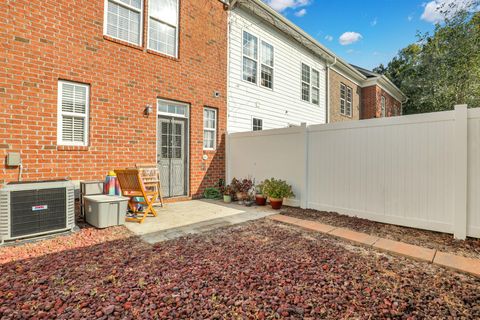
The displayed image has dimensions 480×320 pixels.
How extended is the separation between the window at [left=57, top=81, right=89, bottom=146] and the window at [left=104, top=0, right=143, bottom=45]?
155 cm

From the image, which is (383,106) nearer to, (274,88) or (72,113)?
(274,88)

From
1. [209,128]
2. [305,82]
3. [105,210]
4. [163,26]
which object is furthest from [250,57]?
[105,210]

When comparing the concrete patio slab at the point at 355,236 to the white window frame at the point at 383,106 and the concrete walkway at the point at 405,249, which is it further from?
the white window frame at the point at 383,106

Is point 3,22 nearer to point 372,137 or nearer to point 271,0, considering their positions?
point 372,137

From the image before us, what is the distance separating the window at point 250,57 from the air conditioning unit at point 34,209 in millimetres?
6792

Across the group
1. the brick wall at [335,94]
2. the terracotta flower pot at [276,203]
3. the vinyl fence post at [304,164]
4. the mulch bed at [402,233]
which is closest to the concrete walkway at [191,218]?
the terracotta flower pot at [276,203]

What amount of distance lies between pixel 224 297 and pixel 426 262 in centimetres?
258

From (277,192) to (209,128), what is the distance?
10.0 feet

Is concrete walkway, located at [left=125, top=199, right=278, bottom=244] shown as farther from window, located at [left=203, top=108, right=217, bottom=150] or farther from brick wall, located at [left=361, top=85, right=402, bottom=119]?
brick wall, located at [left=361, top=85, right=402, bottom=119]

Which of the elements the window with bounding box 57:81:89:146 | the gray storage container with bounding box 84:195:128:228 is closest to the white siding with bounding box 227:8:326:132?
the window with bounding box 57:81:89:146

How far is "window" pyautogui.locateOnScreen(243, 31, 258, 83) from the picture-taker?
29.6 ft

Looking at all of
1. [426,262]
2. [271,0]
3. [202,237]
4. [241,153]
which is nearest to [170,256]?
[202,237]

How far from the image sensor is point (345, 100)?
1506 cm

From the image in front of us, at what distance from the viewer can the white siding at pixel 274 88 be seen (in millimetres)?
8617
